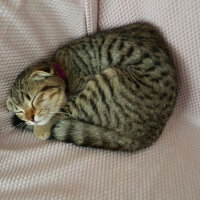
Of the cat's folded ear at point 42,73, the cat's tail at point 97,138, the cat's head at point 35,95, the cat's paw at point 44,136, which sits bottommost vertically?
the cat's paw at point 44,136

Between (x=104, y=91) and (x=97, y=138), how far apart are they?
200 mm

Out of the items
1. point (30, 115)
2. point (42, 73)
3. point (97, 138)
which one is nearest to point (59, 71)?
point (42, 73)

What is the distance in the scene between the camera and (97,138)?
983mm

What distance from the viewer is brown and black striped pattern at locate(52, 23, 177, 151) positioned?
39.3 inches

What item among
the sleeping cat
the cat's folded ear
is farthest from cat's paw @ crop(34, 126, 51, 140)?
the cat's folded ear

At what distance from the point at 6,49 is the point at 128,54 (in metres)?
0.53

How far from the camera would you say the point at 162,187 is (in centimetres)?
86

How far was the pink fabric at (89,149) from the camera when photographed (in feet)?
2.81

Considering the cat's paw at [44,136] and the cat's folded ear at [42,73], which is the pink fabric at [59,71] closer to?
the cat's folded ear at [42,73]

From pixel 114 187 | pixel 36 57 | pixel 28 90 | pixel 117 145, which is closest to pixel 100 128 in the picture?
pixel 117 145

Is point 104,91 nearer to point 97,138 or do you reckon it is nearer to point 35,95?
point 97,138

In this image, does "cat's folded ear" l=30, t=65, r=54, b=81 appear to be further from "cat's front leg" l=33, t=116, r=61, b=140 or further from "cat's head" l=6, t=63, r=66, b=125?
"cat's front leg" l=33, t=116, r=61, b=140

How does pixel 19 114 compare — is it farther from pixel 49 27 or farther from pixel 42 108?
pixel 49 27

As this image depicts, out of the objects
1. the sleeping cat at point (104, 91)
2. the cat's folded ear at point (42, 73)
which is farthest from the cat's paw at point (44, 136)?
the cat's folded ear at point (42, 73)
